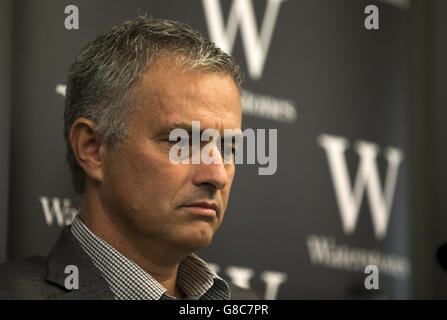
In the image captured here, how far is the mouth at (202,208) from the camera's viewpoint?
1.26 metres

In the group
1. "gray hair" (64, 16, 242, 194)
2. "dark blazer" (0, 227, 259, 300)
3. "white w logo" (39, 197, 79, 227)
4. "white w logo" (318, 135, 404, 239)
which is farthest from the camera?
"white w logo" (318, 135, 404, 239)

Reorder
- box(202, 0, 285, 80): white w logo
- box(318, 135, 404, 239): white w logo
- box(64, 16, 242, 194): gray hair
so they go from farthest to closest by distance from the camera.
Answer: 1. box(318, 135, 404, 239): white w logo
2. box(202, 0, 285, 80): white w logo
3. box(64, 16, 242, 194): gray hair

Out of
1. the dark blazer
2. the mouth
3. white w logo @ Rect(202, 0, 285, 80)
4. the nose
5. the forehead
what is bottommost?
the dark blazer

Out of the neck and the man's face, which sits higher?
the man's face

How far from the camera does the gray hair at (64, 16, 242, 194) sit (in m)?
1.29

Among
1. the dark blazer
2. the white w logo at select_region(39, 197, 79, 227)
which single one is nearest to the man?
the dark blazer

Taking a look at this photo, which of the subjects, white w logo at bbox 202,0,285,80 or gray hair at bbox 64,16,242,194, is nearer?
gray hair at bbox 64,16,242,194

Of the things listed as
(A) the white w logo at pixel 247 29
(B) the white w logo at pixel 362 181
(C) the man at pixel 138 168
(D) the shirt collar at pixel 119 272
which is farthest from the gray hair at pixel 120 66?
(B) the white w logo at pixel 362 181

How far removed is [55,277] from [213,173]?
14.5 inches

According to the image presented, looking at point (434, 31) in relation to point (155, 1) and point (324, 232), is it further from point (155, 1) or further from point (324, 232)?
point (155, 1)

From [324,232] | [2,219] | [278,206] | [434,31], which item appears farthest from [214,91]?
[434,31]

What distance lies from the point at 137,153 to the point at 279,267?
0.78 m

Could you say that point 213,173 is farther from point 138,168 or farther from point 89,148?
point 89,148

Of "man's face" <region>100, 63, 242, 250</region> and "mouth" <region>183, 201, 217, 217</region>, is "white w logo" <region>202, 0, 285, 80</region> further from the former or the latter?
"mouth" <region>183, 201, 217, 217</region>
